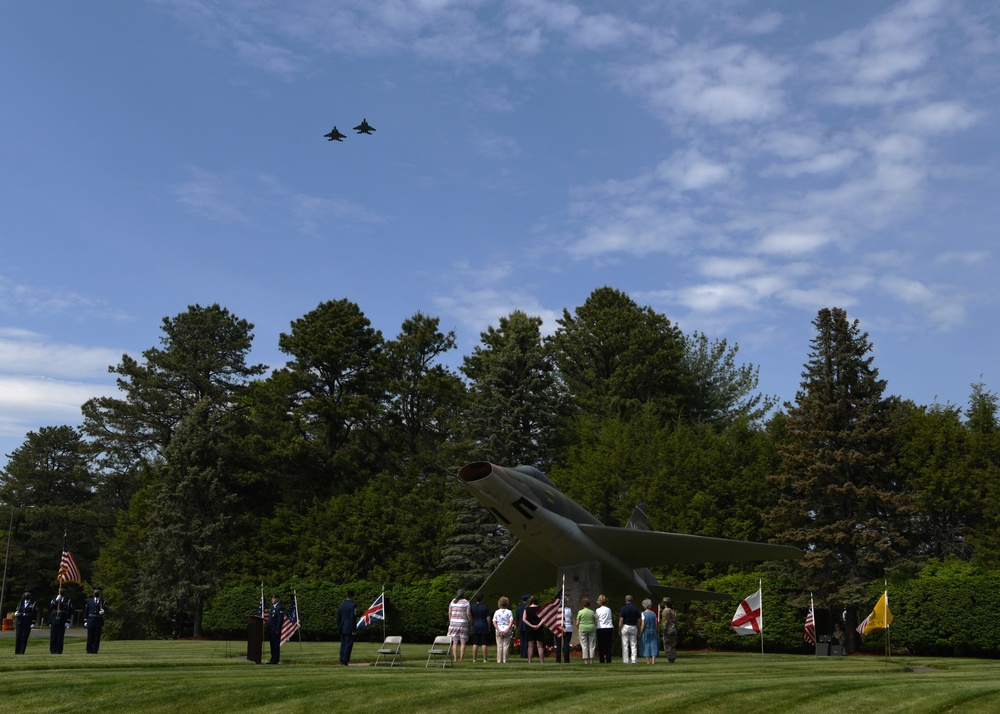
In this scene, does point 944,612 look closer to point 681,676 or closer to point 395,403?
point 681,676

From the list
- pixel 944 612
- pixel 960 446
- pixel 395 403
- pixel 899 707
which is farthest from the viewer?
pixel 395 403

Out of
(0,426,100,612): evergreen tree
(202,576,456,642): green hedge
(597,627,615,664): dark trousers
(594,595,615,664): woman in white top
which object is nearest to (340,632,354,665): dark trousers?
(594,595,615,664): woman in white top

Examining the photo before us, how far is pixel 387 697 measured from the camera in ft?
44.2

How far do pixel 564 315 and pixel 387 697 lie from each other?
55262 mm

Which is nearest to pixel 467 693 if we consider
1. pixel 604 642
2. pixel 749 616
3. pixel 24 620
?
pixel 604 642

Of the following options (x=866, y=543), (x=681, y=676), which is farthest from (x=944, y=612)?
(x=681, y=676)

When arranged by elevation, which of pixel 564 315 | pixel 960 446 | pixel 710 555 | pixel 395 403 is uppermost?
pixel 564 315

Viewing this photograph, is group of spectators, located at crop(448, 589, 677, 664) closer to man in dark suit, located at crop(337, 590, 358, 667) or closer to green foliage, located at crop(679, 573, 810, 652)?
man in dark suit, located at crop(337, 590, 358, 667)

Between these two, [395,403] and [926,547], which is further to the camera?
[395,403]

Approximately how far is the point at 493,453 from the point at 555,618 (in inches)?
1000

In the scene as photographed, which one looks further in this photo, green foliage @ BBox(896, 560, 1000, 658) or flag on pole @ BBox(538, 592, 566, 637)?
green foliage @ BBox(896, 560, 1000, 658)

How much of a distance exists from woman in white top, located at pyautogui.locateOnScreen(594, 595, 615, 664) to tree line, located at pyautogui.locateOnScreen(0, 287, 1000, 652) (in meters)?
19.1

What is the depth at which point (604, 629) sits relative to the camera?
2267cm

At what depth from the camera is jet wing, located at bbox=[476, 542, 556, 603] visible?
30.3 meters
